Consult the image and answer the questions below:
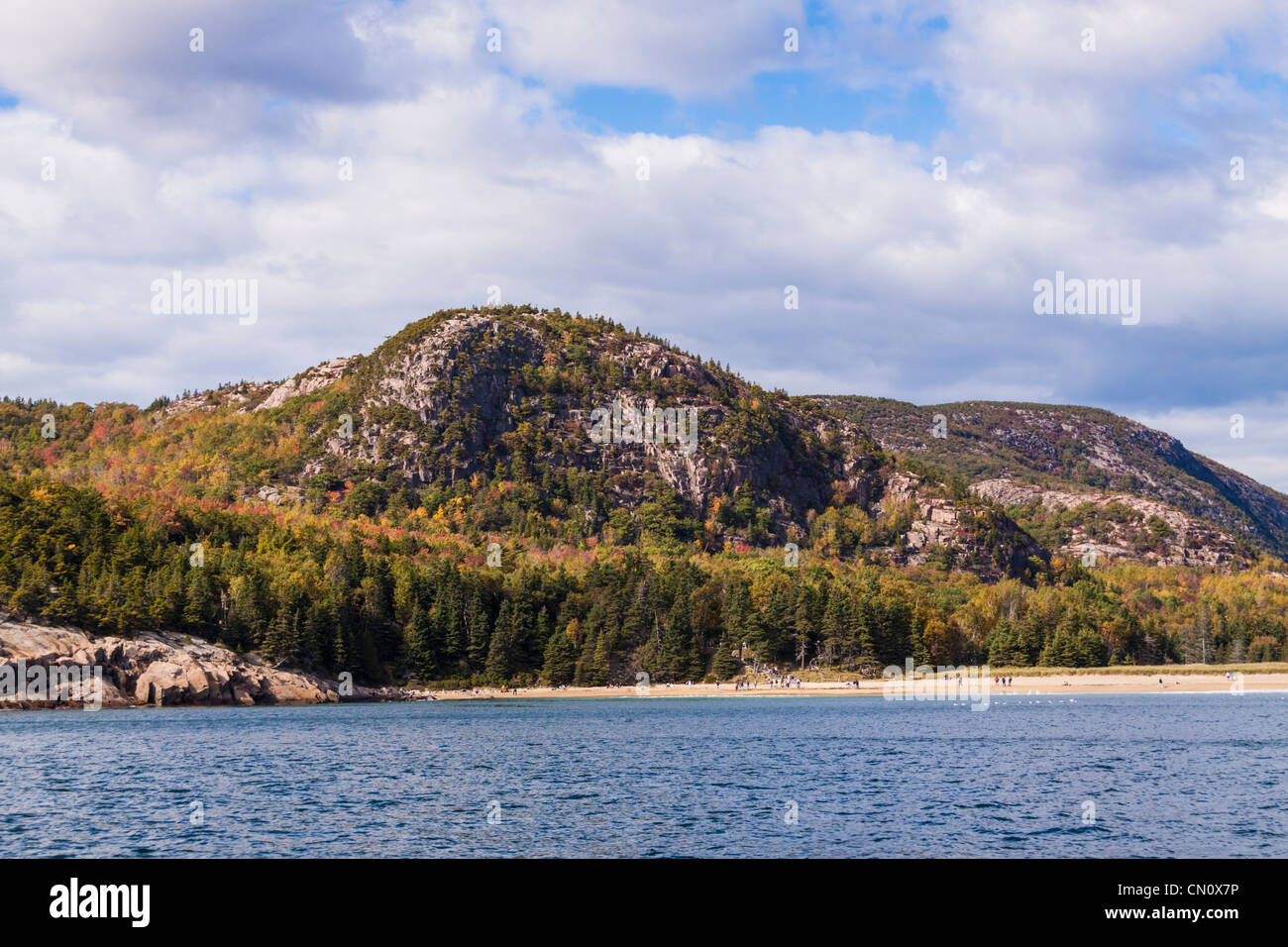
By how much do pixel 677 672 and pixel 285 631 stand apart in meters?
66.5

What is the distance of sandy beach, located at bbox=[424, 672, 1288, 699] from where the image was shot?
586 ft

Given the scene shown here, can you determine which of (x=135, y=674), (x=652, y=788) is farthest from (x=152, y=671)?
(x=652, y=788)

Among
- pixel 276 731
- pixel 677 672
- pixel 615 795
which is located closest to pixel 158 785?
pixel 615 795

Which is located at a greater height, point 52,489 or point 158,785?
point 52,489

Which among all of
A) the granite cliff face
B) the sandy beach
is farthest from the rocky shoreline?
the sandy beach

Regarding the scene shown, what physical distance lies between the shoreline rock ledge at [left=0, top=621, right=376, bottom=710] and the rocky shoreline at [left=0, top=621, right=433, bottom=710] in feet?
0.40

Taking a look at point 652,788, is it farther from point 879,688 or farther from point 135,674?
point 879,688

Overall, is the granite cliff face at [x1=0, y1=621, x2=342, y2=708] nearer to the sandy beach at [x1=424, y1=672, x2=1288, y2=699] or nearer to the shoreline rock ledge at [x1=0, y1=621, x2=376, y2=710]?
the shoreline rock ledge at [x1=0, y1=621, x2=376, y2=710]

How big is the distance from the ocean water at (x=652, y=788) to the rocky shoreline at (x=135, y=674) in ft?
69.3

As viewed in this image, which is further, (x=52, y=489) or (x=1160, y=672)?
(x=1160, y=672)

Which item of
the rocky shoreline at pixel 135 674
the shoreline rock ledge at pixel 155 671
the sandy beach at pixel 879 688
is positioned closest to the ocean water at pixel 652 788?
the rocky shoreline at pixel 135 674
